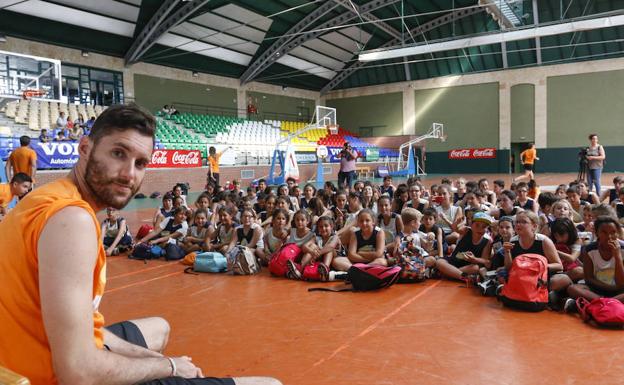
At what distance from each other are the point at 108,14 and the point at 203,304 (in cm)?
1767

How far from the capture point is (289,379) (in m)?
2.81

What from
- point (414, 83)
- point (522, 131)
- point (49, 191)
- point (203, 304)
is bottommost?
point (203, 304)

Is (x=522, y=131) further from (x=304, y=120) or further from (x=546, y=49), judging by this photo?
(x=304, y=120)

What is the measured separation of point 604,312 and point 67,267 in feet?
12.7

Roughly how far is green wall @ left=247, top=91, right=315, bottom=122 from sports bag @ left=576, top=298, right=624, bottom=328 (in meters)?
26.1

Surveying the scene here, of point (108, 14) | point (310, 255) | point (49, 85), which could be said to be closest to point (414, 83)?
point (108, 14)

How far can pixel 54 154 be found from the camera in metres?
13.7

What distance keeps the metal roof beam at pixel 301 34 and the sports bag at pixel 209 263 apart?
53.9ft

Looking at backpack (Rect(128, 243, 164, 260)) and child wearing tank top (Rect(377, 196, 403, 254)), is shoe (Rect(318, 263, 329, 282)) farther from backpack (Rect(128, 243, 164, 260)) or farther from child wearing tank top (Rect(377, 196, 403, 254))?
backpack (Rect(128, 243, 164, 260))

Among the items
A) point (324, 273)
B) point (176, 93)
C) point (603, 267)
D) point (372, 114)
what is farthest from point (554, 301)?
point (372, 114)

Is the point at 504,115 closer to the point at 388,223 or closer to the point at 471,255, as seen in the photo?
the point at 388,223

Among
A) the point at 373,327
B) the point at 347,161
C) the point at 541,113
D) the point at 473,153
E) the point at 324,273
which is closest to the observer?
the point at 373,327

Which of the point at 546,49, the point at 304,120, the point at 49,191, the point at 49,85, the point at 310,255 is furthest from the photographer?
the point at 304,120

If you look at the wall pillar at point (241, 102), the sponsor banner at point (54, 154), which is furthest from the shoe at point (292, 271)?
the wall pillar at point (241, 102)
